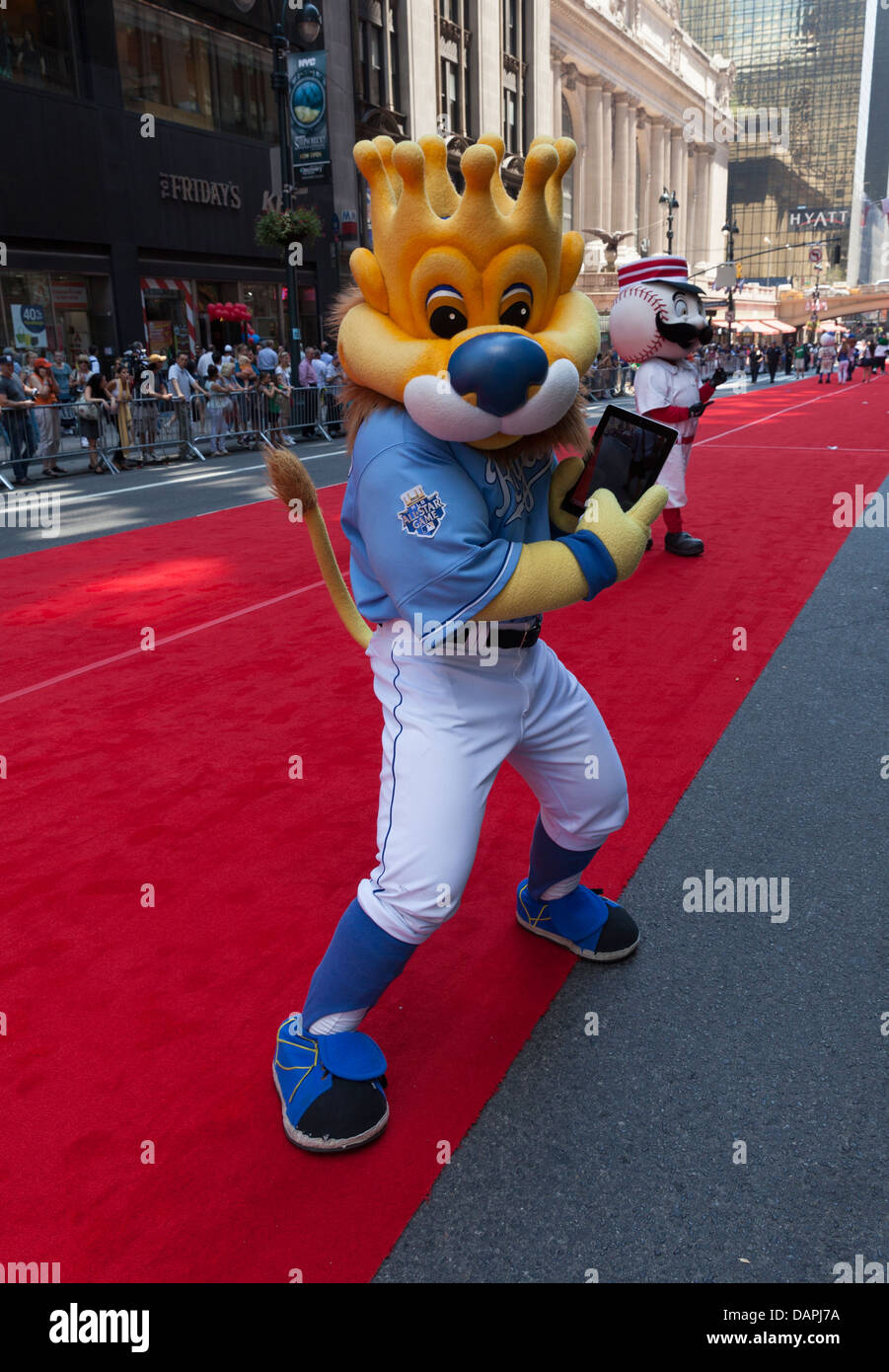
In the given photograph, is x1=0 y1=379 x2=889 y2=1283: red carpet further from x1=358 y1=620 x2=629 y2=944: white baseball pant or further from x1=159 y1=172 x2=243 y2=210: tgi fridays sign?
x1=159 y1=172 x2=243 y2=210: tgi fridays sign

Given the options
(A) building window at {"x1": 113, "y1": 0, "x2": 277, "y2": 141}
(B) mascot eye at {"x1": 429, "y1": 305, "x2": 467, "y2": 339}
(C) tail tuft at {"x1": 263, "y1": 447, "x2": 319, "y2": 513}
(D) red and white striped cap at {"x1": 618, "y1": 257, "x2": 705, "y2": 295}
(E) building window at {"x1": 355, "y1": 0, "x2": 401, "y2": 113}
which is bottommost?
(C) tail tuft at {"x1": 263, "y1": 447, "x2": 319, "y2": 513}

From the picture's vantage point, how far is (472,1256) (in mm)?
2184

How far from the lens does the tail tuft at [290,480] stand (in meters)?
2.72

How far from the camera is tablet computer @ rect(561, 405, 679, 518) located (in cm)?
263

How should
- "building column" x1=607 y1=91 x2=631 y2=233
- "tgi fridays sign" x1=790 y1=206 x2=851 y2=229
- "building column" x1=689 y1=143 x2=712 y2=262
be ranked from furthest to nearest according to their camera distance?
"tgi fridays sign" x1=790 y1=206 x2=851 y2=229
"building column" x1=689 y1=143 x2=712 y2=262
"building column" x1=607 y1=91 x2=631 y2=233

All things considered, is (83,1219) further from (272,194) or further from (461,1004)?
(272,194)

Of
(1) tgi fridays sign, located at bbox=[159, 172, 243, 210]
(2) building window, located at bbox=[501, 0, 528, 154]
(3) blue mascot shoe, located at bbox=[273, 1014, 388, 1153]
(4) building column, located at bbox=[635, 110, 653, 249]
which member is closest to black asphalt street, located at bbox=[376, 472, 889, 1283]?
(3) blue mascot shoe, located at bbox=[273, 1014, 388, 1153]

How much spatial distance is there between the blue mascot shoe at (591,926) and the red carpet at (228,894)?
10 cm

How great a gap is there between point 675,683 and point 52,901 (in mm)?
3344

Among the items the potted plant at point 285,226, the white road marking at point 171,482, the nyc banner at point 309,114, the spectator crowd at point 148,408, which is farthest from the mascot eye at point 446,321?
the nyc banner at point 309,114

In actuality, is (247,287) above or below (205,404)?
above

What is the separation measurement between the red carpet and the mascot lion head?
5.48 ft

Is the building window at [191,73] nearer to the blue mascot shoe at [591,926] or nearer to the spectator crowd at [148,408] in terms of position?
the spectator crowd at [148,408]
